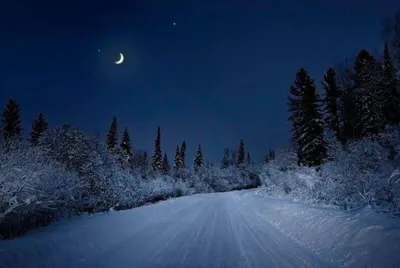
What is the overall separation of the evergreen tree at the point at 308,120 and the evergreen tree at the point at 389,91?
829 cm

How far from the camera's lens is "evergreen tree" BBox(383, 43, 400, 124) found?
35.6 meters

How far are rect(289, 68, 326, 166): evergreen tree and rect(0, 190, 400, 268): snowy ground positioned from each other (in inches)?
882

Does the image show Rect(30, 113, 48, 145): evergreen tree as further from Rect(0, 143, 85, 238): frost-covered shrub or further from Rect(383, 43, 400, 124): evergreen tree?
Rect(383, 43, 400, 124): evergreen tree

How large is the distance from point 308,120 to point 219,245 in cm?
2790

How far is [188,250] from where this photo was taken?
345 inches

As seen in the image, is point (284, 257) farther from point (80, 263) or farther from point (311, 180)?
point (311, 180)

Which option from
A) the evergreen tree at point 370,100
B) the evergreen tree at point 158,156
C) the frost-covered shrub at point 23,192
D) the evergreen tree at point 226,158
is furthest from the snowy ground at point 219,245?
the evergreen tree at point 226,158

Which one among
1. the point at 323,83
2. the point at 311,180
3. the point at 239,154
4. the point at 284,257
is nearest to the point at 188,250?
the point at 284,257

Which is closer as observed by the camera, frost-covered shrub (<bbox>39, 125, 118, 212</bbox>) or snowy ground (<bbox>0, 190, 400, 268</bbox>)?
snowy ground (<bbox>0, 190, 400, 268</bbox>)

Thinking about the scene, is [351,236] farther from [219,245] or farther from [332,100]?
[332,100]

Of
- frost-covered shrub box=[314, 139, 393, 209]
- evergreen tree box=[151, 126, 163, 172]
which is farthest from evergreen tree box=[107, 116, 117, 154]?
frost-covered shrub box=[314, 139, 393, 209]

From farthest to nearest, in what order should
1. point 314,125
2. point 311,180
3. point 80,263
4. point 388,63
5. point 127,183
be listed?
1. point 388,63
2. point 314,125
3. point 127,183
4. point 311,180
5. point 80,263

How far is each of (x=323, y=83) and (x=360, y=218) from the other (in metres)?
40.2

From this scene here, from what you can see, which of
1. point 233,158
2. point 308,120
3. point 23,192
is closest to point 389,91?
point 308,120
